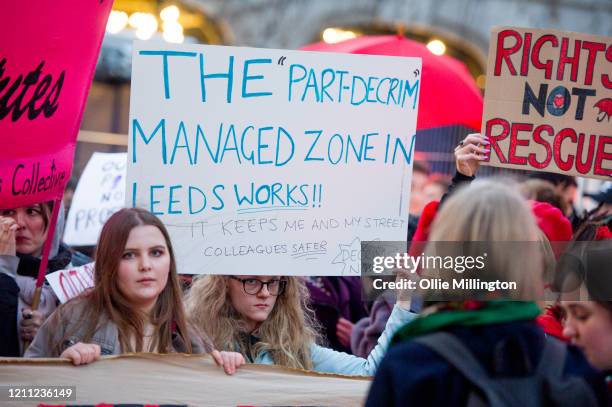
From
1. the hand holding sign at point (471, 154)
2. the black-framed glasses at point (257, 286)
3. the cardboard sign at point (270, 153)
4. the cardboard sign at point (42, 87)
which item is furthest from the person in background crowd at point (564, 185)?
the cardboard sign at point (42, 87)

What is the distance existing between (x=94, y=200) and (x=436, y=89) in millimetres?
2651

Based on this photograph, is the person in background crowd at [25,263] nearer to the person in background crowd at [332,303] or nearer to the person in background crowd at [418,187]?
the person in background crowd at [332,303]

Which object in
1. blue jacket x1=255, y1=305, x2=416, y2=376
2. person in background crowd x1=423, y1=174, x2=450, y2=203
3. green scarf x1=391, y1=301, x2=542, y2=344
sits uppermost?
person in background crowd x1=423, y1=174, x2=450, y2=203

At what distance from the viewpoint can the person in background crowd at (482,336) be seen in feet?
6.58

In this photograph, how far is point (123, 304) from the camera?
3.26m

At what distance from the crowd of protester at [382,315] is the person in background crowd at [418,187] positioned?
6.01ft

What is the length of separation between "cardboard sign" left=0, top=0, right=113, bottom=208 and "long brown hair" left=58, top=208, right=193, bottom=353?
45 cm

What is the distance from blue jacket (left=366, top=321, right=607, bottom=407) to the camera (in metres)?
2.00

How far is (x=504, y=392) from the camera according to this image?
203cm

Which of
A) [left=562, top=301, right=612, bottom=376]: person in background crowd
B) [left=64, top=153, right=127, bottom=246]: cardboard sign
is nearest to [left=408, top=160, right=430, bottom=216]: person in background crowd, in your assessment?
[left=64, top=153, right=127, bottom=246]: cardboard sign

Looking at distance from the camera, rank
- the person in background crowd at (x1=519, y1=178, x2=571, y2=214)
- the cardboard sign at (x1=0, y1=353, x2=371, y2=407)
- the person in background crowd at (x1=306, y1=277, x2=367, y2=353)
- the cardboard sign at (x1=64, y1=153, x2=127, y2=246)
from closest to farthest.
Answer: the cardboard sign at (x1=0, y1=353, x2=371, y2=407), the person in background crowd at (x1=306, y1=277, x2=367, y2=353), the person in background crowd at (x1=519, y1=178, x2=571, y2=214), the cardboard sign at (x1=64, y1=153, x2=127, y2=246)

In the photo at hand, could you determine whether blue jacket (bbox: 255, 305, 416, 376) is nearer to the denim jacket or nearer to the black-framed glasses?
the black-framed glasses

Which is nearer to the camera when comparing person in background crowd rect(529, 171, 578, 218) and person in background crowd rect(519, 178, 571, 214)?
person in background crowd rect(519, 178, 571, 214)

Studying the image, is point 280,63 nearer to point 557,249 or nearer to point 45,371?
point 557,249
